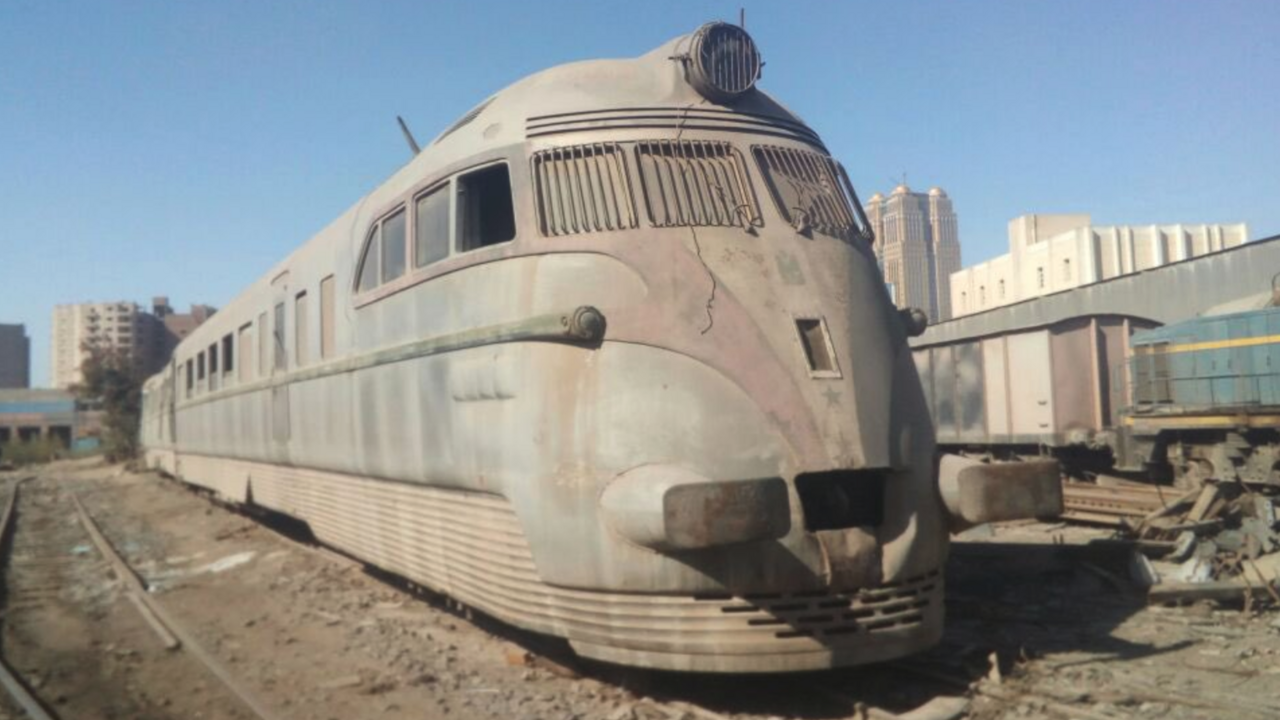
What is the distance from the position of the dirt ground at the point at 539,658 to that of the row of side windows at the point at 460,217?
247 centimetres

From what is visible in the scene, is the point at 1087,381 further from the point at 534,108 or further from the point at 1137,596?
the point at 534,108

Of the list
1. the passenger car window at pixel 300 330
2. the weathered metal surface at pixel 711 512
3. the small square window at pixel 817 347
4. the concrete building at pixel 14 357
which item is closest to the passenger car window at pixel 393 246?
the passenger car window at pixel 300 330

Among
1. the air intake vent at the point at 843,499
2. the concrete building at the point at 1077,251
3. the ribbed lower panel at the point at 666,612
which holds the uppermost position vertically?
the concrete building at the point at 1077,251

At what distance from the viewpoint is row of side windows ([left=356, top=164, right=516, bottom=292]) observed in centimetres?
564

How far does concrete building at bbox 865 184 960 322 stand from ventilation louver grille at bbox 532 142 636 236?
2400cm

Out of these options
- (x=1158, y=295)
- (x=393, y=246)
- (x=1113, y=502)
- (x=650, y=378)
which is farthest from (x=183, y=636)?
(x=1158, y=295)

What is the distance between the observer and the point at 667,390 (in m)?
4.53

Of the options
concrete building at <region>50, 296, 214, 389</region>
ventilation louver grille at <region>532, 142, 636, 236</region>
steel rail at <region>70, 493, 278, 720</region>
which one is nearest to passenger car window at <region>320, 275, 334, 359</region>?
steel rail at <region>70, 493, 278, 720</region>

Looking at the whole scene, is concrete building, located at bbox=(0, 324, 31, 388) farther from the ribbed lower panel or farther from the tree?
the ribbed lower panel

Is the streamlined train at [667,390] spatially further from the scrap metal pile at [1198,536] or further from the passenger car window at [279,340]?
the passenger car window at [279,340]

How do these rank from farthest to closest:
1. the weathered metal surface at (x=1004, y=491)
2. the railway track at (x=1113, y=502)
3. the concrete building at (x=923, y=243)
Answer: the concrete building at (x=923, y=243) → the railway track at (x=1113, y=502) → the weathered metal surface at (x=1004, y=491)

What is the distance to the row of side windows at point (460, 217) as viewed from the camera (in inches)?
222

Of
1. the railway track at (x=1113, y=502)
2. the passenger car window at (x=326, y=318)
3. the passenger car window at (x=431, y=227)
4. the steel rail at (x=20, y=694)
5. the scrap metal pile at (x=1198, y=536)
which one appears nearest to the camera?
A: the steel rail at (x=20, y=694)

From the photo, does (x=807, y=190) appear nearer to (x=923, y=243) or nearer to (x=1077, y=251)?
(x=1077, y=251)
